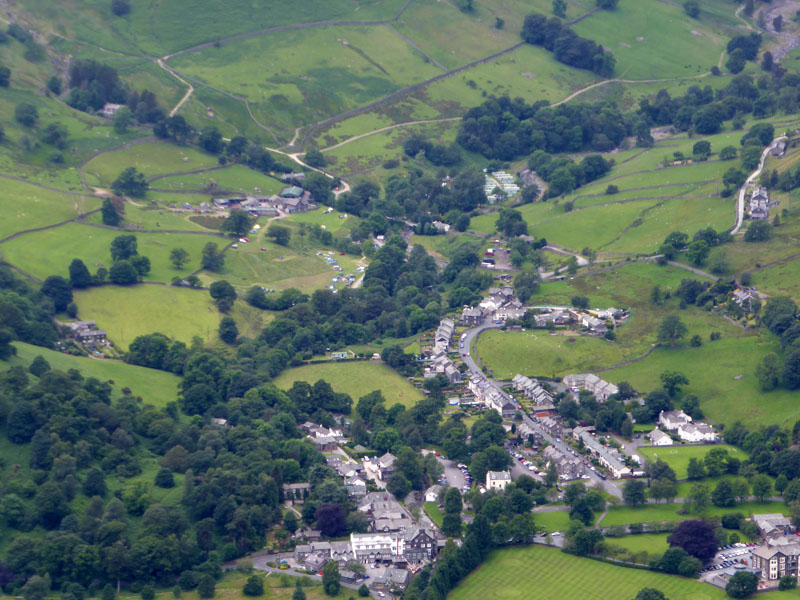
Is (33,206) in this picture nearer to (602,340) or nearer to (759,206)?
(602,340)

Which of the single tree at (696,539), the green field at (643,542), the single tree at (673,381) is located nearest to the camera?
the single tree at (696,539)

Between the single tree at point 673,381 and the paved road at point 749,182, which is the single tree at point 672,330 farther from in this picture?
the paved road at point 749,182

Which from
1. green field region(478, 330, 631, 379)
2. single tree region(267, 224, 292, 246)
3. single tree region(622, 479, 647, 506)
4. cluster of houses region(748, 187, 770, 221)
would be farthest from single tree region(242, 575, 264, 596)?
cluster of houses region(748, 187, 770, 221)

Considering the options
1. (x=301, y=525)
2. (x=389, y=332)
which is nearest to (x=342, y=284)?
(x=389, y=332)

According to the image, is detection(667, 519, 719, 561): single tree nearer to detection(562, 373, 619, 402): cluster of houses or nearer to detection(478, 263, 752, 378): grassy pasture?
detection(562, 373, 619, 402): cluster of houses

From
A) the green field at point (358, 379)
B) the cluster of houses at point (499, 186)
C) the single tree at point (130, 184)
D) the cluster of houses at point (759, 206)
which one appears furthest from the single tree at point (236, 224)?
the cluster of houses at point (759, 206)

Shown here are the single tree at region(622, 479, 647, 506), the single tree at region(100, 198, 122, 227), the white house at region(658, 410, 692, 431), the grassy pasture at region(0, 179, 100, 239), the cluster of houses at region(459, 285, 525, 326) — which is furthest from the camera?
the single tree at region(100, 198, 122, 227)
